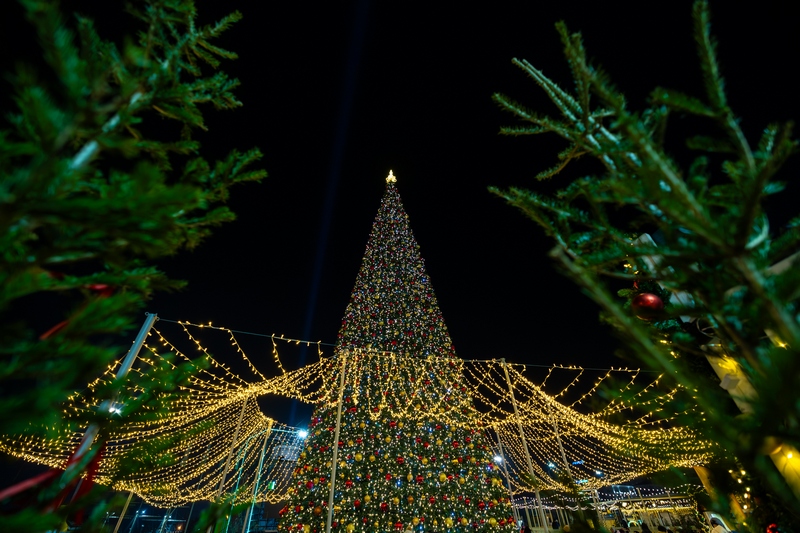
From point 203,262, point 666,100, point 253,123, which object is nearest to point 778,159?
point 666,100

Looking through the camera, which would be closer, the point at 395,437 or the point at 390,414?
the point at 395,437

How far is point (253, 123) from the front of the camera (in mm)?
7543

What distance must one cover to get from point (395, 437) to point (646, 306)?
6.17m

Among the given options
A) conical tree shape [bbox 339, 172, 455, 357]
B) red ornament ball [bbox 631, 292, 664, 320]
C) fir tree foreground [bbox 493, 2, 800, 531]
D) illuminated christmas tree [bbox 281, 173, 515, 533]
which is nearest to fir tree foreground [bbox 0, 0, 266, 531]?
fir tree foreground [bbox 493, 2, 800, 531]

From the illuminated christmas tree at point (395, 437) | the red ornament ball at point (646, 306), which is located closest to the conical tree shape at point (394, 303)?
the illuminated christmas tree at point (395, 437)

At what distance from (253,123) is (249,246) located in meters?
6.13

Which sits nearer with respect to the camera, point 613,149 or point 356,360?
point 613,149

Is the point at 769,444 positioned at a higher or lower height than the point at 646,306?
lower

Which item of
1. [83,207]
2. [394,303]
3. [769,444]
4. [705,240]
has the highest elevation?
[394,303]

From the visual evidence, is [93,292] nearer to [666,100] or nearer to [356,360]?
[666,100]

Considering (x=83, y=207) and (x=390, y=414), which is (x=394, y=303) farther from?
(x=83, y=207)

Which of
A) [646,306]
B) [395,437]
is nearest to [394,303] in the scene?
[395,437]

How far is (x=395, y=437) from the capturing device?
257 inches

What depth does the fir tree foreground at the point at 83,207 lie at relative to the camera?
0.62m
